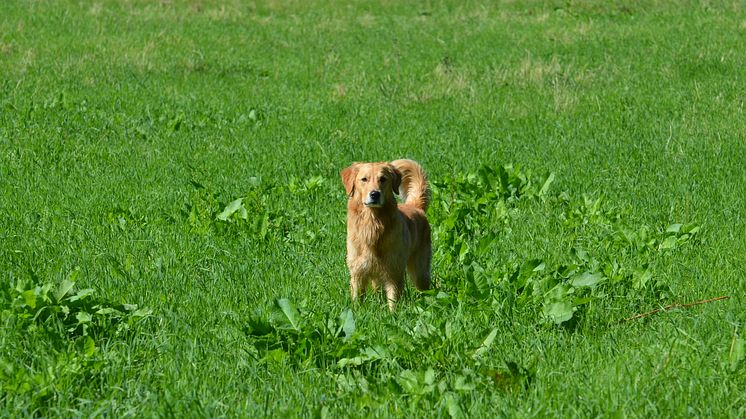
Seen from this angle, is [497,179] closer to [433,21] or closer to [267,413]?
[267,413]

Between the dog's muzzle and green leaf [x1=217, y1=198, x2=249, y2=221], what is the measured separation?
175 centimetres

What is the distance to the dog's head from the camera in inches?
215

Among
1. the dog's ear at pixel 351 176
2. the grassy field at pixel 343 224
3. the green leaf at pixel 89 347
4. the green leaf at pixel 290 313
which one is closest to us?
the grassy field at pixel 343 224

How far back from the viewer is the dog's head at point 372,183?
18.0ft

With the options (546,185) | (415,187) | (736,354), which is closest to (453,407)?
(736,354)

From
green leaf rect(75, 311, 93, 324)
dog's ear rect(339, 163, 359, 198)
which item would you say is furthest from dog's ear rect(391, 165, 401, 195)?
green leaf rect(75, 311, 93, 324)

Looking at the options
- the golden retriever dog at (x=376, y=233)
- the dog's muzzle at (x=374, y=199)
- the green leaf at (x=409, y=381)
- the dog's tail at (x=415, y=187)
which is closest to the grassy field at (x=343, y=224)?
the green leaf at (x=409, y=381)

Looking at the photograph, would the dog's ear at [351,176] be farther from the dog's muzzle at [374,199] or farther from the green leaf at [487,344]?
the green leaf at [487,344]

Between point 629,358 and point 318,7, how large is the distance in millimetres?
19435

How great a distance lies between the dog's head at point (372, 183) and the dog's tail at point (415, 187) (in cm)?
51

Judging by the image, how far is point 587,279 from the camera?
5129 millimetres

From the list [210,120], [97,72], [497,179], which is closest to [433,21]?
[97,72]

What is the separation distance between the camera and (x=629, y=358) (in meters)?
4.35

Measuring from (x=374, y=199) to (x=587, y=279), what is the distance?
1.29m
